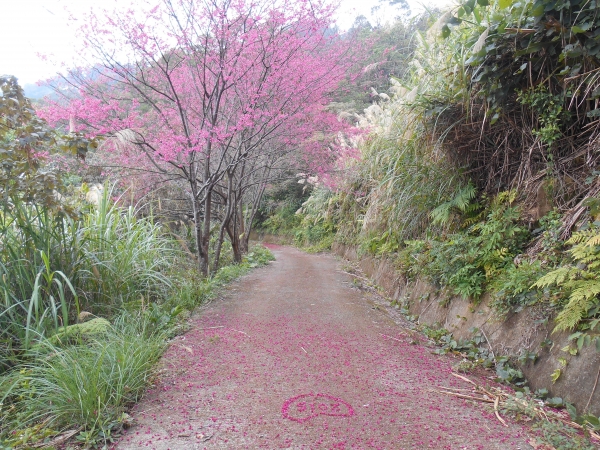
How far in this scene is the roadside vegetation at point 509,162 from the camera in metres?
3.04

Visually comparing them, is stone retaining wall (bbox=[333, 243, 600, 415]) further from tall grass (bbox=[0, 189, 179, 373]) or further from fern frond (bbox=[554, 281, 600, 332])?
tall grass (bbox=[0, 189, 179, 373])

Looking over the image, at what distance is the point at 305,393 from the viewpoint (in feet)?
9.38

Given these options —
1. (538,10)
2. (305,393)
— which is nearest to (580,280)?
(305,393)

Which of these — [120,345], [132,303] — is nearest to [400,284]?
[132,303]

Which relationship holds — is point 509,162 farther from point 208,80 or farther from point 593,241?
point 208,80

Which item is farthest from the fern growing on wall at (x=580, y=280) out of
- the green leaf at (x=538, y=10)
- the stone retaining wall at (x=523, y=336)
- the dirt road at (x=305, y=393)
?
the green leaf at (x=538, y=10)

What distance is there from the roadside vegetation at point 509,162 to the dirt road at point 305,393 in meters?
0.72

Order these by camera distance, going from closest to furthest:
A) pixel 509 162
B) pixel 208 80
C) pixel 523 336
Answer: pixel 523 336, pixel 509 162, pixel 208 80

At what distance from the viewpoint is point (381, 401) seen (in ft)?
9.14

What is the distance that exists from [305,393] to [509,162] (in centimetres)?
321

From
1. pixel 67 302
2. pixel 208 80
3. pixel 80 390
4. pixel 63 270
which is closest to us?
pixel 80 390

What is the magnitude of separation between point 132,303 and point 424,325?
3.18 meters

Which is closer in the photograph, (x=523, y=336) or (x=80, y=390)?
(x=80, y=390)

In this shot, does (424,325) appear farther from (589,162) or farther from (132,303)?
(132,303)
